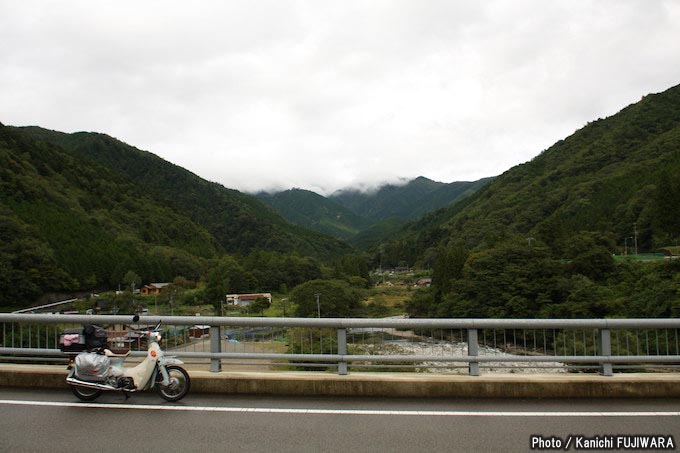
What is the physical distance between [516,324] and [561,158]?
206610mm

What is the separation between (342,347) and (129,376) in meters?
3.07

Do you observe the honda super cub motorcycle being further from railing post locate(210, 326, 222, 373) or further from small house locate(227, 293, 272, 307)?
small house locate(227, 293, 272, 307)

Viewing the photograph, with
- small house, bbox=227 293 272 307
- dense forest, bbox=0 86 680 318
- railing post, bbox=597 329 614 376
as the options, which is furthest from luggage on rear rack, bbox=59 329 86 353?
small house, bbox=227 293 272 307

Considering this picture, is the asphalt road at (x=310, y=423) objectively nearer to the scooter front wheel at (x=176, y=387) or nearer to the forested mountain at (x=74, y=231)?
the scooter front wheel at (x=176, y=387)

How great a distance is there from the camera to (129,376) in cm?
669

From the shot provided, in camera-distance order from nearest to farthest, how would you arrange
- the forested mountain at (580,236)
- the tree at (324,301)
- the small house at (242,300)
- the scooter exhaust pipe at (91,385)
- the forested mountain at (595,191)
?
the scooter exhaust pipe at (91,385)
the forested mountain at (580,236)
the tree at (324,301)
the small house at (242,300)
the forested mountain at (595,191)

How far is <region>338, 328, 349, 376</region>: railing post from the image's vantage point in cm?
716

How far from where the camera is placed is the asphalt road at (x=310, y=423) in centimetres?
515

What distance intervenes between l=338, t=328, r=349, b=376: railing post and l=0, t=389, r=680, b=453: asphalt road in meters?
0.47

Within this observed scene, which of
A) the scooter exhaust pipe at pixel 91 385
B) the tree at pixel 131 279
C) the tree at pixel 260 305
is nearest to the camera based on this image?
the scooter exhaust pipe at pixel 91 385

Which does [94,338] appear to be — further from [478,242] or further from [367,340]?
[478,242]

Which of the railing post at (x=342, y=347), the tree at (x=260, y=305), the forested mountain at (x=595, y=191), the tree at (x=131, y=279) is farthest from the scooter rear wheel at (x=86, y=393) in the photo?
the tree at (x=131, y=279)

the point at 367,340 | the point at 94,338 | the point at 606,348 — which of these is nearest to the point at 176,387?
the point at 94,338

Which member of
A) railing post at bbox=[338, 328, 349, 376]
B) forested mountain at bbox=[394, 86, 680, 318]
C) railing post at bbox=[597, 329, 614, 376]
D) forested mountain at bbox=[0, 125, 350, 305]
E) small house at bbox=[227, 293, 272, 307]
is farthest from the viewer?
small house at bbox=[227, 293, 272, 307]
